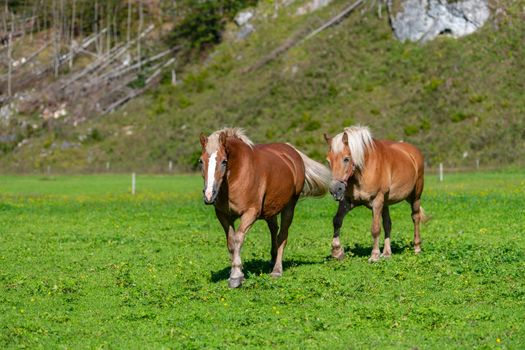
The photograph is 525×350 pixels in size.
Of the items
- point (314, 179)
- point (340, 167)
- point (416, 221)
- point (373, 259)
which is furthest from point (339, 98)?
point (340, 167)

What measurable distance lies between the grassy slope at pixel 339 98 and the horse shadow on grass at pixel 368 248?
4182cm

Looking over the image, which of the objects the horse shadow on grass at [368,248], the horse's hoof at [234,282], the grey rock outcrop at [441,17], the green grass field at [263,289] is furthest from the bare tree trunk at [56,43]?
the horse's hoof at [234,282]

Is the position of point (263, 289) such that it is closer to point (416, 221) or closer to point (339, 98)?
point (416, 221)

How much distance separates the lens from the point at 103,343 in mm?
10227

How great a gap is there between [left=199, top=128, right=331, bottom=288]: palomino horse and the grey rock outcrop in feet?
214

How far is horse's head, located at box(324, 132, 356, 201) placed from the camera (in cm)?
1559

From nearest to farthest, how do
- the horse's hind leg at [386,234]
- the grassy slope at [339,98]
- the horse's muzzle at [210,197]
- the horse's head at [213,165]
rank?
the horse's muzzle at [210,197]
the horse's head at [213,165]
the horse's hind leg at [386,234]
the grassy slope at [339,98]

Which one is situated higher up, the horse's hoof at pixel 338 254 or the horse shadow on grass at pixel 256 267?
the horse's hoof at pixel 338 254

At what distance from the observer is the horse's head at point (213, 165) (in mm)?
13141

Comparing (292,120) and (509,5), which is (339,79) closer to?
(292,120)

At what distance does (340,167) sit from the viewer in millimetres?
15781

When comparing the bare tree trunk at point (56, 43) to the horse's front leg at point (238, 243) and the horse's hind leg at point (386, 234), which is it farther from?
the horse's front leg at point (238, 243)

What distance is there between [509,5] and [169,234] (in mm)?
62127

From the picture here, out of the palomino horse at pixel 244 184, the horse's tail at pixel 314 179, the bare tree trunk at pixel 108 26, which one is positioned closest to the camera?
the palomino horse at pixel 244 184
